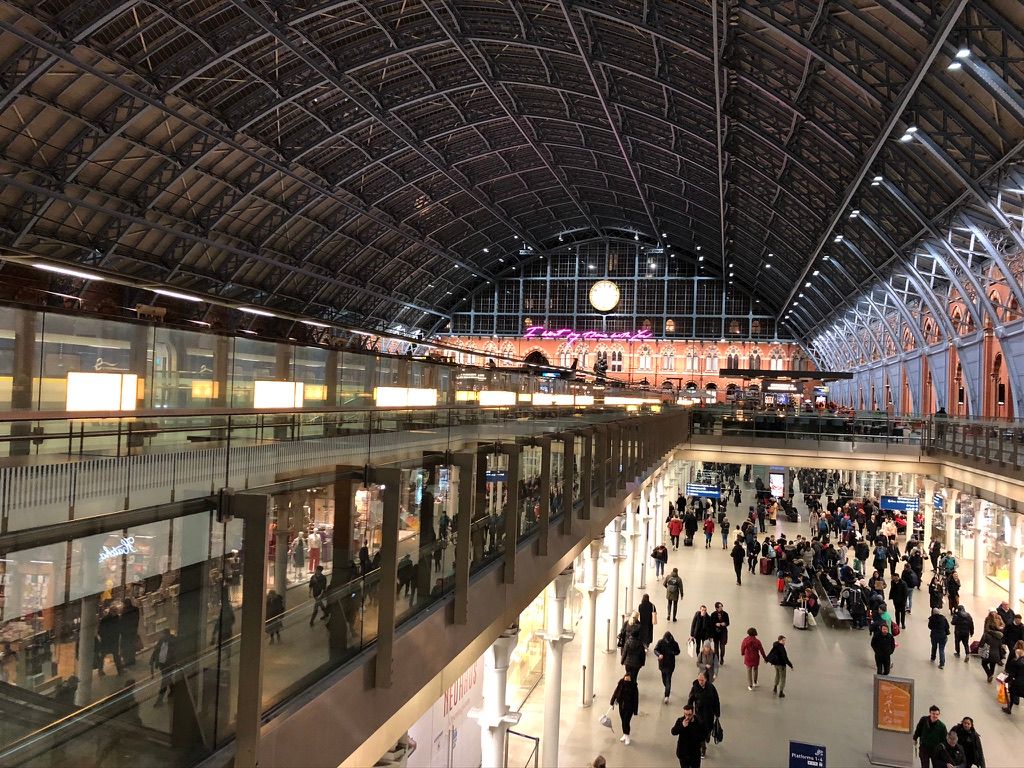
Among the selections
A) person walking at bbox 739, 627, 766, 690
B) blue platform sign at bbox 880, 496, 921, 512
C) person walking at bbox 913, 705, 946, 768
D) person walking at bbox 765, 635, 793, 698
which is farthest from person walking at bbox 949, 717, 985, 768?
blue platform sign at bbox 880, 496, 921, 512

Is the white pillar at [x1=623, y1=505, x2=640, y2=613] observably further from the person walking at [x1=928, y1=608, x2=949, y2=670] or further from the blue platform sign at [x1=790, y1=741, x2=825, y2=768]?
the blue platform sign at [x1=790, y1=741, x2=825, y2=768]

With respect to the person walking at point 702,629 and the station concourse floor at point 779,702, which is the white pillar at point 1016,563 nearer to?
Answer: the station concourse floor at point 779,702

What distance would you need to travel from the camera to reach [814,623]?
21.4 metres

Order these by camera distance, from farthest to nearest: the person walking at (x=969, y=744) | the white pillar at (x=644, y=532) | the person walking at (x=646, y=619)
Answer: the white pillar at (x=644, y=532), the person walking at (x=646, y=619), the person walking at (x=969, y=744)

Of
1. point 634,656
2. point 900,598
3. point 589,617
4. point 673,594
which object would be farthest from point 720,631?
point 900,598

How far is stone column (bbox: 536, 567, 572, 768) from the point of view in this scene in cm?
1216

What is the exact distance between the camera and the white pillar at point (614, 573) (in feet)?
62.3

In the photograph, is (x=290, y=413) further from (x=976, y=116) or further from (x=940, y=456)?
(x=940, y=456)

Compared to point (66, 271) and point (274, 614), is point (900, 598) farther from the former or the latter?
point (66, 271)

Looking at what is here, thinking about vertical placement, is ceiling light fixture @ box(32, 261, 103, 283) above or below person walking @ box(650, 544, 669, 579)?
above

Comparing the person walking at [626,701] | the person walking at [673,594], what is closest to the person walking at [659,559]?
the person walking at [673,594]

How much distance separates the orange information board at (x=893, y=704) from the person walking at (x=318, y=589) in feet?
37.4

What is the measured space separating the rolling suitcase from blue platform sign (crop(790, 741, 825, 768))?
34.7 feet

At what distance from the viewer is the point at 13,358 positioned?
4.41 meters
